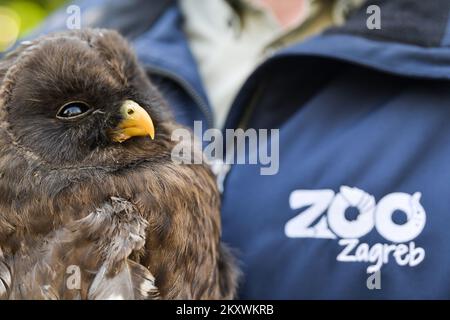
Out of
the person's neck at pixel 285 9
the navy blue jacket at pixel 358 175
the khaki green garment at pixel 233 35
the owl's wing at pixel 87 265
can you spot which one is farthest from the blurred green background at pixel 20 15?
the owl's wing at pixel 87 265

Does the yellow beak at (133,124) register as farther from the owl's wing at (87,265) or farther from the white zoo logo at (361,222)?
the white zoo logo at (361,222)

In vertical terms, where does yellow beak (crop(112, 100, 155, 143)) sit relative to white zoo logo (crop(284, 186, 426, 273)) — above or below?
above

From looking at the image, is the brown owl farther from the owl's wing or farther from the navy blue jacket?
the navy blue jacket

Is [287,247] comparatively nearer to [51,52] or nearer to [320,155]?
Answer: [320,155]

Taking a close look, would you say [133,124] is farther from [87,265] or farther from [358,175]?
[358,175]

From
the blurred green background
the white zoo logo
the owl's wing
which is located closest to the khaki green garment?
the white zoo logo
